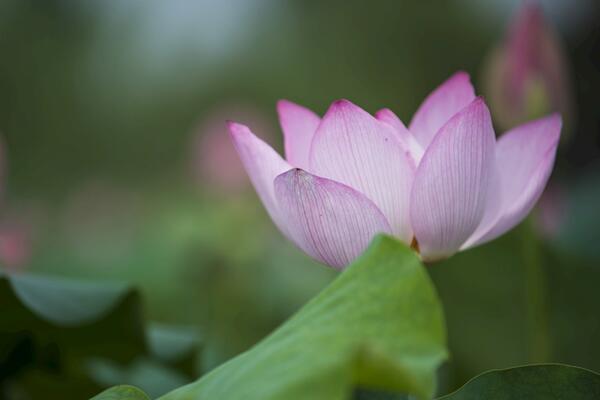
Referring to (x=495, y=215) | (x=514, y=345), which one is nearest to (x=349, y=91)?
(x=514, y=345)

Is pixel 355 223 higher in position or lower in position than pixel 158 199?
higher

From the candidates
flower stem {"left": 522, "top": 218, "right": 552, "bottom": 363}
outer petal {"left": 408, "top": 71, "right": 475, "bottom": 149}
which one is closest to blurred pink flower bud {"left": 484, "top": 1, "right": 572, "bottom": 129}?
flower stem {"left": 522, "top": 218, "right": 552, "bottom": 363}

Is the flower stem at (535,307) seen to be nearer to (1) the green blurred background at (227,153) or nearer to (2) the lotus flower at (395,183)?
(1) the green blurred background at (227,153)

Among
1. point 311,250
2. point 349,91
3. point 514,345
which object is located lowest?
point 349,91

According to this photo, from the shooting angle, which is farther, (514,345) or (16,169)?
(16,169)

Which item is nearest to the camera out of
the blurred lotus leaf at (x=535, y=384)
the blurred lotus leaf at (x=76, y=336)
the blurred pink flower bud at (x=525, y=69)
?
the blurred lotus leaf at (x=535, y=384)

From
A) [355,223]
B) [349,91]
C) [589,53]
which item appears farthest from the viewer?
[349,91]

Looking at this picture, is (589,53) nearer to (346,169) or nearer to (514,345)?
(514,345)

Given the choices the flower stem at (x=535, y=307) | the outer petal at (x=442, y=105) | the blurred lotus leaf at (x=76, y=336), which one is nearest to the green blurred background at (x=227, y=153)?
the flower stem at (x=535, y=307)
